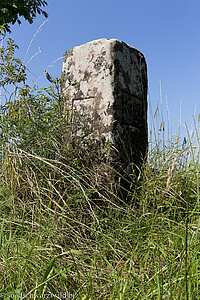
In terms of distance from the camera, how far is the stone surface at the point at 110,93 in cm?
243

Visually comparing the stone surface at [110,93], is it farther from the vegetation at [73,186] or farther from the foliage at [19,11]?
the foliage at [19,11]

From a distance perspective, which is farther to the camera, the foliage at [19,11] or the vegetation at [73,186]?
the foliage at [19,11]

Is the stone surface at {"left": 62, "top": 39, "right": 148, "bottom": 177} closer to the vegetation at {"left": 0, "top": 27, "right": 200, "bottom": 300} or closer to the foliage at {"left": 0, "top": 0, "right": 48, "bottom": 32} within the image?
the vegetation at {"left": 0, "top": 27, "right": 200, "bottom": 300}

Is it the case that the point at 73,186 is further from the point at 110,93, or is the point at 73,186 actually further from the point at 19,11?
the point at 19,11

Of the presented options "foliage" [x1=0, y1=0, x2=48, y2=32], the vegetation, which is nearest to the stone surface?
the vegetation

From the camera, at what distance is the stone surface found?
2428 millimetres

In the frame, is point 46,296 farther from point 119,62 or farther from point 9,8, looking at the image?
point 9,8

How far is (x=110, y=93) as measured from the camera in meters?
2.42

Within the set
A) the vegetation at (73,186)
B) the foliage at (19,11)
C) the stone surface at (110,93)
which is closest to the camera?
the vegetation at (73,186)

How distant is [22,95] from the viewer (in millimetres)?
2750

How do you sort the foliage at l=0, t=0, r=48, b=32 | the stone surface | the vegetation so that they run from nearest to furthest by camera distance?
the vegetation → the stone surface → the foliage at l=0, t=0, r=48, b=32

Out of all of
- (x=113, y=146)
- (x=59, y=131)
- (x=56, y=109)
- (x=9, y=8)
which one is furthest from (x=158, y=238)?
(x=9, y=8)

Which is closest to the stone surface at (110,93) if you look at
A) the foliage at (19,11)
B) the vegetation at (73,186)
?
the vegetation at (73,186)

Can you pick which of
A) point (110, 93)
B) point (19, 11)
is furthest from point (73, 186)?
point (19, 11)
